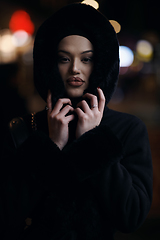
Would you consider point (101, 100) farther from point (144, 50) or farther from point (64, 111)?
point (144, 50)

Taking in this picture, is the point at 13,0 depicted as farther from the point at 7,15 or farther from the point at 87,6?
the point at 87,6

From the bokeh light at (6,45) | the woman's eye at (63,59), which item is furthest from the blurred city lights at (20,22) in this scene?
the woman's eye at (63,59)

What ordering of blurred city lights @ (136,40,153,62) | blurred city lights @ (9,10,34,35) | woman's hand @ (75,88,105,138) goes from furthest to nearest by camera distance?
blurred city lights @ (136,40,153,62)
blurred city lights @ (9,10,34,35)
woman's hand @ (75,88,105,138)

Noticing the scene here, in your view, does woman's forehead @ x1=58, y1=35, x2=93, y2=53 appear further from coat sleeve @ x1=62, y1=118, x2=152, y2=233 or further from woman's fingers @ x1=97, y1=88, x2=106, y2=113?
coat sleeve @ x1=62, y1=118, x2=152, y2=233

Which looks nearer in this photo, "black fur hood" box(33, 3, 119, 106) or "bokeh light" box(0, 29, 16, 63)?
"black fur hood" box(33, 3, 119, 106)

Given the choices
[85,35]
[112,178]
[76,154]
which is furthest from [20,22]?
[112,178]

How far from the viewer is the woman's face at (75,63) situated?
1186mm

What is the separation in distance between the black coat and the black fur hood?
32cm

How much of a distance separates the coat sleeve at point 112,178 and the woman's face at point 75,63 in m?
0.31

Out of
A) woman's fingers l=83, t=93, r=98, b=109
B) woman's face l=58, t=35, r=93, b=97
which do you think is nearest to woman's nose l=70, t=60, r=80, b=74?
woman's face l=58, t=35, r=93, b=97

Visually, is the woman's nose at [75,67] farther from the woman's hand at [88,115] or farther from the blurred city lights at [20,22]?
the blurred city lights at [20,22]

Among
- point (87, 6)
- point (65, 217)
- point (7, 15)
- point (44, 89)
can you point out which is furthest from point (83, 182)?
point (7, 15)

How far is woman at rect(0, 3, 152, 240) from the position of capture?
97cm

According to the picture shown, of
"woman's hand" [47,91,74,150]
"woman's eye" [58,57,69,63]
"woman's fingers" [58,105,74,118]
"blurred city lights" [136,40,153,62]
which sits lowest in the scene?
"blurred city lights" [136,40,153,62]
